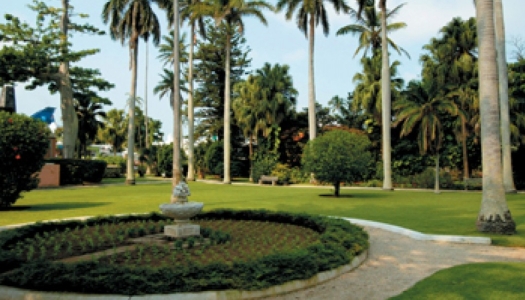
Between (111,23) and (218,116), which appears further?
(218,116)

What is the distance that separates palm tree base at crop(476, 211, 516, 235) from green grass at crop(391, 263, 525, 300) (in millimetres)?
3346

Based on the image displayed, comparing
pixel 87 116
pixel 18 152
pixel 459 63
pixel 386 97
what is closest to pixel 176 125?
pixel 18 152

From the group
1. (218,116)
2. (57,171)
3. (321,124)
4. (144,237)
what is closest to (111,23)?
(57,171)

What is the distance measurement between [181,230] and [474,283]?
5900 mm

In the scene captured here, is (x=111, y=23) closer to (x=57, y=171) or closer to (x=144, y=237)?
(x=57, y=171)

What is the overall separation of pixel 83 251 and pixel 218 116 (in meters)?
45.5

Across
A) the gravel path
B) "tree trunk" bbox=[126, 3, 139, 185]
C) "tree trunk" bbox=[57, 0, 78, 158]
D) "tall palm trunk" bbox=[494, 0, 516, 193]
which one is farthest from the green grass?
"tree trunk" bbox=[57, 0, 78, 158]

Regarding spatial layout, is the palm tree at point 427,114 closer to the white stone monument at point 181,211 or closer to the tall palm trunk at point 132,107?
the white stone monument at point 181,211

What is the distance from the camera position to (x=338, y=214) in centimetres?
1483

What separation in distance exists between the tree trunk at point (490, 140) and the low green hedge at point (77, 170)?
2984cm

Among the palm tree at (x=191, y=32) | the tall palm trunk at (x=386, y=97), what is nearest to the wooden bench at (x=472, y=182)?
the tall palm trunk at (x=386, y=97)

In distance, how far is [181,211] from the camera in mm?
9172

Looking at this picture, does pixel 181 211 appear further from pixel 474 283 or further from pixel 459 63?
pixel 459 63

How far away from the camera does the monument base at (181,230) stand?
9.38 m
